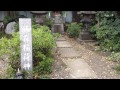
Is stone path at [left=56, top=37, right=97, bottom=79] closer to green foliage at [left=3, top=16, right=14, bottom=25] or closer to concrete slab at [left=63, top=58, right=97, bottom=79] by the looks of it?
concrete slab at [left=63, top=58, right=97, bottom=79]

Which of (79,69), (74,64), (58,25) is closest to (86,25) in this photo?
Answer: (58,25)

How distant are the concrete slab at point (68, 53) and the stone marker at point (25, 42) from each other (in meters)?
2.32

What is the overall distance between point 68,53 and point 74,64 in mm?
1334

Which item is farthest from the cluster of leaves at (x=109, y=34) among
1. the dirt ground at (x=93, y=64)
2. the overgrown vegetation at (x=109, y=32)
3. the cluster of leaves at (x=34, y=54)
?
the cluster of leaves at (x=34, y=54)

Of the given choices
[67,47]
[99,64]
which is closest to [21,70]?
[99,64]

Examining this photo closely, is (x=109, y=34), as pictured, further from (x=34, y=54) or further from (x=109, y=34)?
(x=34, y=54)

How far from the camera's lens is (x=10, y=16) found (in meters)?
12.5

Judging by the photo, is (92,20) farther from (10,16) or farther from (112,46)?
(10,16)

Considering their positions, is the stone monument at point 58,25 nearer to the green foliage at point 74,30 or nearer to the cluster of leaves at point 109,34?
A: the green foliage at point 74,30

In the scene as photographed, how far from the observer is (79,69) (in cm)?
646

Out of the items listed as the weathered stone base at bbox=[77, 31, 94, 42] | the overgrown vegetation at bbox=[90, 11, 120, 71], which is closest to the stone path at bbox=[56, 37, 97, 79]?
the overgrown vegetation at bbox=[90, 11, 120, 71]

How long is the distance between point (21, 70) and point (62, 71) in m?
1.18

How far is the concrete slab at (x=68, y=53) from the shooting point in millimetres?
7889
